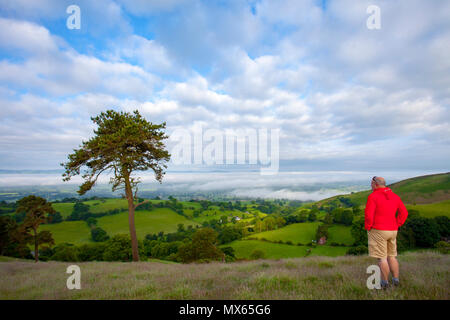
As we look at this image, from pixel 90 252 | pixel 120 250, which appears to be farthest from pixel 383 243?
pixel 90 252

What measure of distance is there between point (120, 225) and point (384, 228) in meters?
106

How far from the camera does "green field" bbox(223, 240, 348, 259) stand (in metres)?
52.2

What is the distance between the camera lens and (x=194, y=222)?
10581 cm

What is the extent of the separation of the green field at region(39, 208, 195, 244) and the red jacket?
8359 cm

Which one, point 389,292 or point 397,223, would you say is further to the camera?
point 397,223

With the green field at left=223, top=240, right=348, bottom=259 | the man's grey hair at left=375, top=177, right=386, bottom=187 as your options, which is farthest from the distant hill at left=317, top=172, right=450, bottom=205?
the man's grey hair at left=375, top=177, right=386, bottom=187

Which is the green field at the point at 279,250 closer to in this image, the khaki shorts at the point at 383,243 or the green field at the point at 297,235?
the green field at the point at 297,235

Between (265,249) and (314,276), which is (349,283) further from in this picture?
(265,249)

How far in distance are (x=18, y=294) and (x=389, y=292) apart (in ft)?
35.6

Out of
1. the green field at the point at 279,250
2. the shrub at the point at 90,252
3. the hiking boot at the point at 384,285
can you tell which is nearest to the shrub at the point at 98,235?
the shrub at the point at 90,252

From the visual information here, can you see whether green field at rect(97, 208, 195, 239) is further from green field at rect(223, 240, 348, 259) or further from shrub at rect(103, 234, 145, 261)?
shrub at rect(103, 234, 145, 261)

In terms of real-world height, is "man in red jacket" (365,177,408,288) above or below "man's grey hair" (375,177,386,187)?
below
